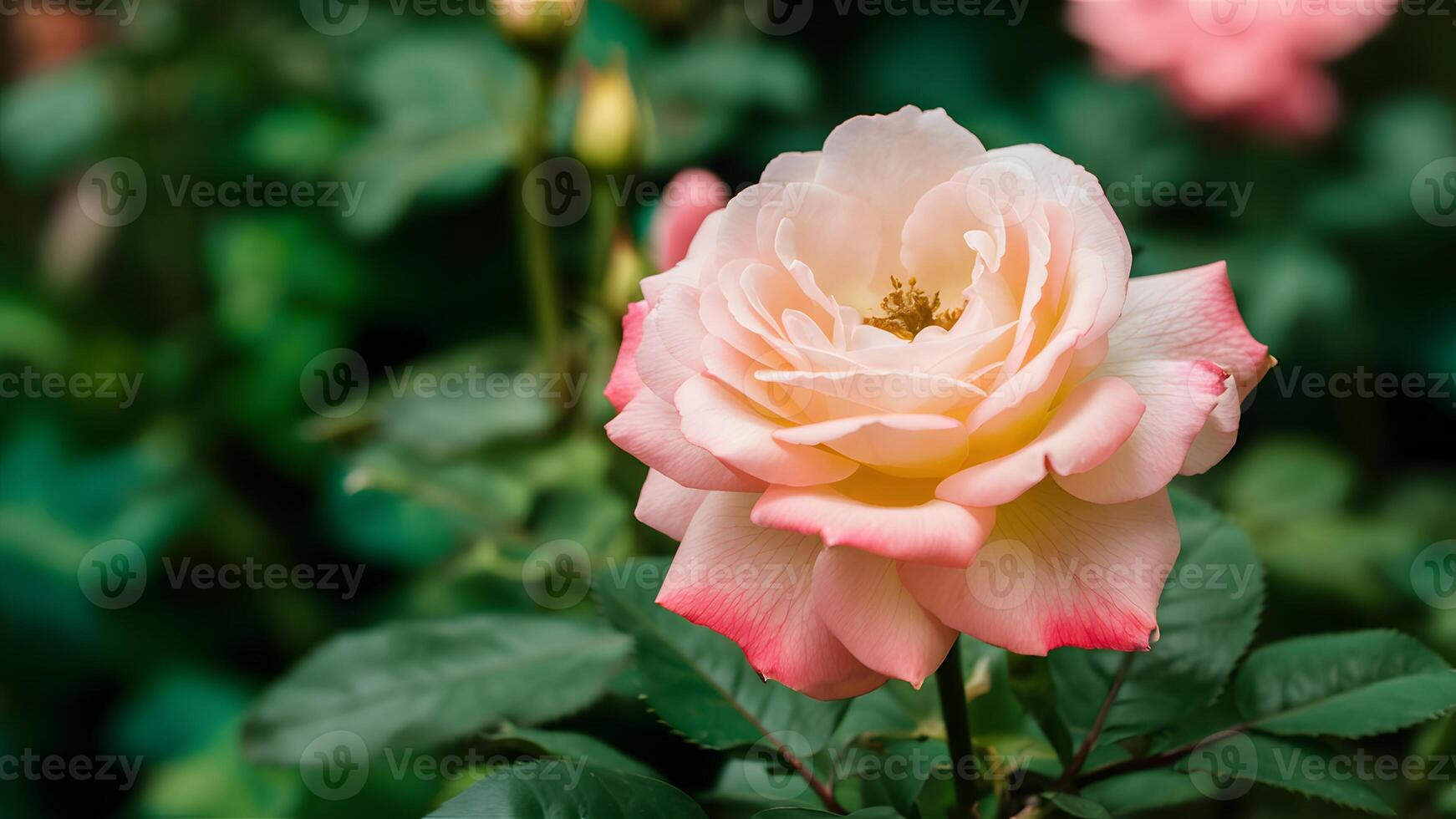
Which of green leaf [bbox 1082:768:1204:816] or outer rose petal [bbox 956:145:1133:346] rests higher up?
outer rose petal [bbox 956:145:1133:346]

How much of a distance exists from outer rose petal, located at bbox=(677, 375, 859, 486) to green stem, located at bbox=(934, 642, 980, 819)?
0.07 m

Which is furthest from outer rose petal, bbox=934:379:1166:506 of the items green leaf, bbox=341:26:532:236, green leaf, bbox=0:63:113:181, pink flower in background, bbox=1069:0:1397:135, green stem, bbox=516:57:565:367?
green leaf, bbox=0:63:113:181

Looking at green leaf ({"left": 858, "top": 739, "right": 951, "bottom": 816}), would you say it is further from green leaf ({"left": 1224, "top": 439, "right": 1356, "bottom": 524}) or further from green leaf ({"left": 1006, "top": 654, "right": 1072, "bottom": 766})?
green leaf ({"left": 1224, "top": 439, "right": 1356, "bottom": 524})

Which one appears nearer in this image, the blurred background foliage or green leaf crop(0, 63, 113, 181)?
the blurred background foliage

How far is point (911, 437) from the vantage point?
269mm

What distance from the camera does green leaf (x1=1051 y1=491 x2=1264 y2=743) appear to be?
13.8 inches

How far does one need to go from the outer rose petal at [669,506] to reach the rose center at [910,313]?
0.25 ft

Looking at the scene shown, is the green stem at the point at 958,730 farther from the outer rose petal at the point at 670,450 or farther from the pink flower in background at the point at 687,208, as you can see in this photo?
the pink flower in background at the point at 687,208

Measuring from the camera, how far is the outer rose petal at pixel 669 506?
31 centimetres

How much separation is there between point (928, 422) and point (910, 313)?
8 cm

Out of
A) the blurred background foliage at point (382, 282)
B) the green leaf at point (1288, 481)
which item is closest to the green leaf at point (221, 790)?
the blurred background foliage at point (382, 282)

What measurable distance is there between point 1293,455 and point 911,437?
744mm

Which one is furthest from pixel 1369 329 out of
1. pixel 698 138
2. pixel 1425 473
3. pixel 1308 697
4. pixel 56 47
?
pixel 56 47

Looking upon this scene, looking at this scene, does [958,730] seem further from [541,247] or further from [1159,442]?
[541,247]
